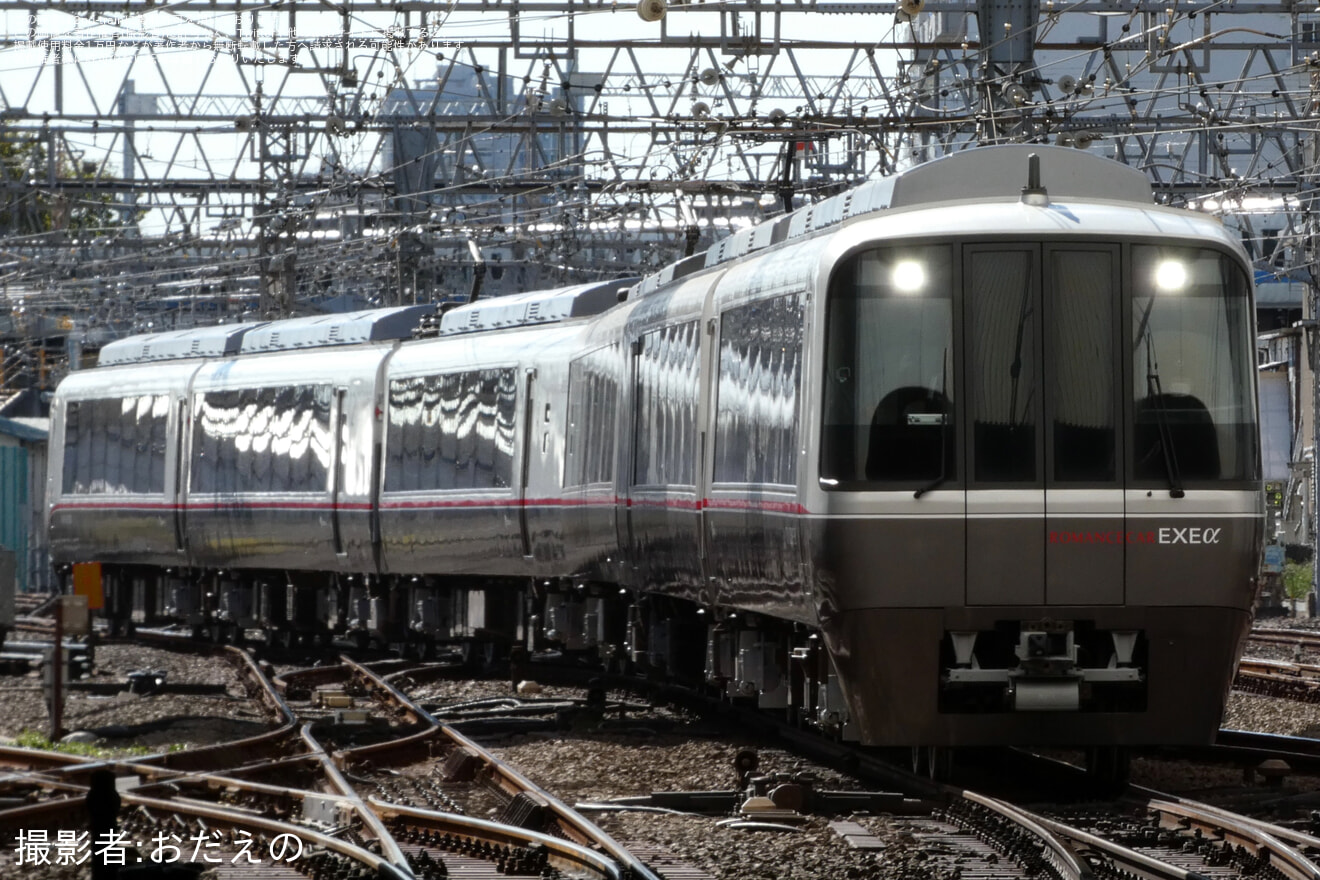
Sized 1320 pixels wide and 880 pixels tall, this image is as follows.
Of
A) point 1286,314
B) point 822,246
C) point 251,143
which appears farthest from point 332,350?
point 1286,314

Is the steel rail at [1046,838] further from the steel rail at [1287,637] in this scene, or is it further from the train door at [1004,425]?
the steel rail at [1287,637]

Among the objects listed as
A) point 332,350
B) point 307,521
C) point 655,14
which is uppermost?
point 655,14

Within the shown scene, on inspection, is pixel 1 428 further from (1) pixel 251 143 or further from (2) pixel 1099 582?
(2) pixel 1099 582

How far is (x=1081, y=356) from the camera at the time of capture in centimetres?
1045

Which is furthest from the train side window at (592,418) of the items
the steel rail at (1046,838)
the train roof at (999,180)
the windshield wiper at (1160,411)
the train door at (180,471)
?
the train door at (180,471)

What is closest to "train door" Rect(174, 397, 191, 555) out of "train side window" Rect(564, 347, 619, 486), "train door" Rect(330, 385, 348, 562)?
"train door" Rect(330, 385, 348, 562)

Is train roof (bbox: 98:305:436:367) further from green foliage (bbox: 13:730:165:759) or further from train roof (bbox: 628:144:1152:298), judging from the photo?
train roof (bbox: 628:144:1152:298)

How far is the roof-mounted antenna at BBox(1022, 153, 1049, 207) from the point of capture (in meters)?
10.8

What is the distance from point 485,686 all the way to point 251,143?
15429 mm

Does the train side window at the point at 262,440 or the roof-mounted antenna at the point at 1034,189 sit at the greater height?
the roof-mounted antenna at the point at 1034,189

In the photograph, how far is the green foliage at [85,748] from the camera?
13.3 metres

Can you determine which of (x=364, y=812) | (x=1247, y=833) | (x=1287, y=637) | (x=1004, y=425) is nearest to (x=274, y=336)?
(x=1287, y=637)

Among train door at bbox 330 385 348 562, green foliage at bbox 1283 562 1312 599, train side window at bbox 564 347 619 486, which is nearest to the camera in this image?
train side window at bbox 564 347 619 486

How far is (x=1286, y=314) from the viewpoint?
192 feet
